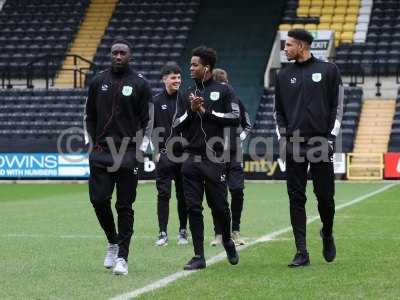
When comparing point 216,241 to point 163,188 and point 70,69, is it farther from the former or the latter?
point 70,69

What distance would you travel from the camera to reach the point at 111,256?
967 cm

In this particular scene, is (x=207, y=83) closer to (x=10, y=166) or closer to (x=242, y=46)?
(x=10, y=166)

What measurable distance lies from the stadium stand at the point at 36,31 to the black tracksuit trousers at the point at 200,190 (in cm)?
3080

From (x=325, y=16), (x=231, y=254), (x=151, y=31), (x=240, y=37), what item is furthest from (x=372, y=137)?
(x=231, y=254)

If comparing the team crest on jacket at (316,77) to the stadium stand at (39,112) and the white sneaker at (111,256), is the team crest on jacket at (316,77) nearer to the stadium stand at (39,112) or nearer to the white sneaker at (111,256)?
the white sneaker at (111,256)

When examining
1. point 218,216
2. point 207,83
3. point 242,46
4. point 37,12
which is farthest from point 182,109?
point 37,12

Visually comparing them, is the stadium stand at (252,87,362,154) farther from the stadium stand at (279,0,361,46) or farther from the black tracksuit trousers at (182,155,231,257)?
the black tracksuit trousers at (182,155,231,257)

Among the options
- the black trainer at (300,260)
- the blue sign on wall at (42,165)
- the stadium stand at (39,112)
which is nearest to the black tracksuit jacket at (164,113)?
the black trainer at (300,260)

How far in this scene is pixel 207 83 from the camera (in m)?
9.70

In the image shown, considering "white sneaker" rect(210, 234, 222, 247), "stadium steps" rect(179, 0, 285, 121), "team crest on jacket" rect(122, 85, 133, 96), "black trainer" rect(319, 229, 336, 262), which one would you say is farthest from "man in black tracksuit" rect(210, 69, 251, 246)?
"stadium steps" rect(179, 0, 285, 121)

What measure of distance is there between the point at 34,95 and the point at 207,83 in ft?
97.0

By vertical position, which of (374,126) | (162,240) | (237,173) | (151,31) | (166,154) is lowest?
(374,126)

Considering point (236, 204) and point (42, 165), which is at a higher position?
point (236, 204)

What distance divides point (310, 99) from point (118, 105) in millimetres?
1798
